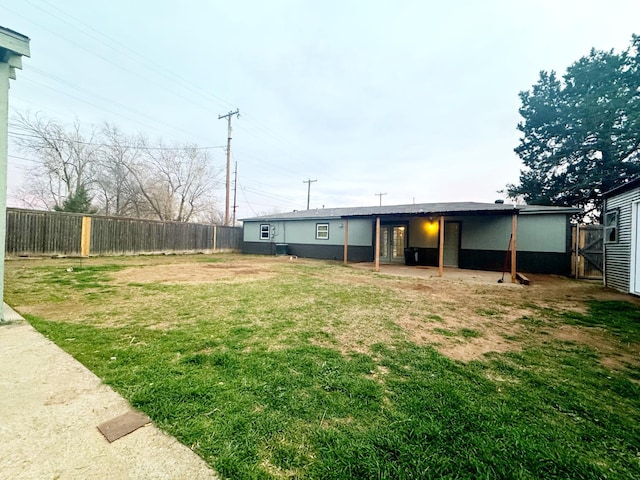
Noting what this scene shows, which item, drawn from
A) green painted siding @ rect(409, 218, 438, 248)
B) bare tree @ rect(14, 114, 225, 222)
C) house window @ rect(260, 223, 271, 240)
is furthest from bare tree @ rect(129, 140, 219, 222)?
green painted siding @ rect(409, 218, 438, 248)

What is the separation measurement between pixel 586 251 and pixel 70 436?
13524 millimetres

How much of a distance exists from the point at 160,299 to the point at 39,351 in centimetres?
229

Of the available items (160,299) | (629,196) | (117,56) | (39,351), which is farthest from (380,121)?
(39,351)

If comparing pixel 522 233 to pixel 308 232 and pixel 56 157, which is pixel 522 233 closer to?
pixel 308 232

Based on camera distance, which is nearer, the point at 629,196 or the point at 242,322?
the point at 242,322

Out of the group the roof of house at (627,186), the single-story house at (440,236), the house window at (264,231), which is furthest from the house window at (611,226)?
the house window at (264,231)

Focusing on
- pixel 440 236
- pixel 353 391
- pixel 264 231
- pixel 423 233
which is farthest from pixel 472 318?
pixel 264 231

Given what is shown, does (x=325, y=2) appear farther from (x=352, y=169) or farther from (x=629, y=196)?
(x=352, y=169)

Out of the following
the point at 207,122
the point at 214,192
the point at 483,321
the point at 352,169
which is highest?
the point at 207,122

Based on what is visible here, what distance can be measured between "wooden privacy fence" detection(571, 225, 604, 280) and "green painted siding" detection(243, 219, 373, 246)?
7.97 m

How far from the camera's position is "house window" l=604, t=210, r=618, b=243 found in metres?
7.26

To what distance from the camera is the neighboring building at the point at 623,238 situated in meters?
6.18

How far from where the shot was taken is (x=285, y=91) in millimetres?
16391

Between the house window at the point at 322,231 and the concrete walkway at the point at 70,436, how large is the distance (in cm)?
1321
